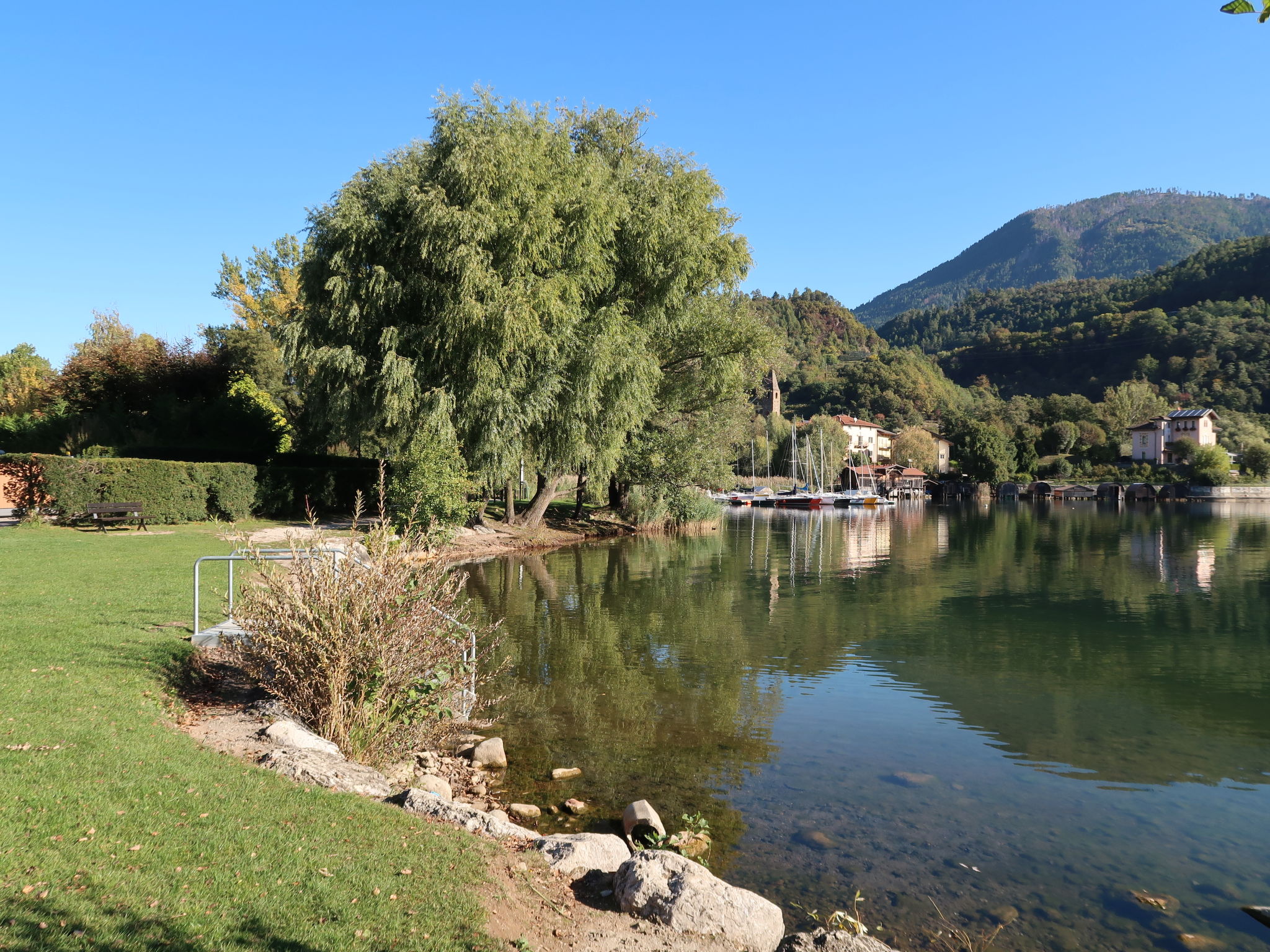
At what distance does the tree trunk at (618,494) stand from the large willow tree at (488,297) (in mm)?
9513

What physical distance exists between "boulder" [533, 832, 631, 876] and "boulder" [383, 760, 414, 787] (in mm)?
1948

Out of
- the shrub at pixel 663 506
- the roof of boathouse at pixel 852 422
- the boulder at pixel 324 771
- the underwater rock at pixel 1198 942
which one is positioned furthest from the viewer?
the roof of boathouse at pixel 852 422

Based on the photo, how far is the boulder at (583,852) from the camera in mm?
5539

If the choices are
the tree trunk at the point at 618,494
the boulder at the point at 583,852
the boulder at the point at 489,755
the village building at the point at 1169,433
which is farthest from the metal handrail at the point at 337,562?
the village building at the point at 1169,433

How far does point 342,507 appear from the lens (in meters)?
33.0

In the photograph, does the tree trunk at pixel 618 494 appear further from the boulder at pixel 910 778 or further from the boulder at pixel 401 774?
the boulder at pixel 401 774

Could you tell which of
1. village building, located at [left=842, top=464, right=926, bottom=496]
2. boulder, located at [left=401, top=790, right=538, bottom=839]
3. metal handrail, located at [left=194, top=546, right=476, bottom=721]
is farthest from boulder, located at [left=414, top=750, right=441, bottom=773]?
village building, located at [left=842, top=464, right=926, bottom=496]

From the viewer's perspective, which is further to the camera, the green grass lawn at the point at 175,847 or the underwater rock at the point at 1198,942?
the underwater rock at the point at 1198,942

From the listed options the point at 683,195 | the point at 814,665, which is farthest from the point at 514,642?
the point at 683,195

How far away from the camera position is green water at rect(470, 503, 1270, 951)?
6238mm

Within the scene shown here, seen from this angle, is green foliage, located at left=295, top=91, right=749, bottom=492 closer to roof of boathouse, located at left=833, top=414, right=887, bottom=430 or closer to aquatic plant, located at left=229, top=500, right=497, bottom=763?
aquatic plant, located at left=229, top=500, right=497, bottom=763

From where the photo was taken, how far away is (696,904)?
4914mm

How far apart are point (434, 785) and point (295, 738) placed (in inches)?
51.3

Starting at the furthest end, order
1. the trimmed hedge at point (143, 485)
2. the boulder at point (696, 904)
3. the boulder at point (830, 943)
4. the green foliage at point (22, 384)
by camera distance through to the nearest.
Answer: the green foliage at point (22, 384) → the trimmed hedge at point (143, 485) → the boulder at point (696, 904) → the boulder at point (830, 943)
